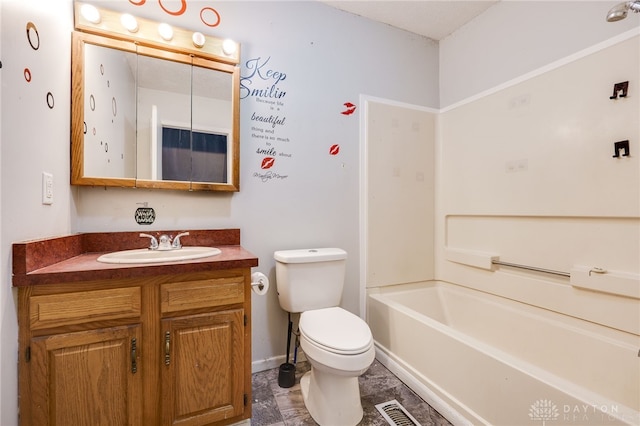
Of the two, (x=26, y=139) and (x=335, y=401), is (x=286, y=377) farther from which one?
(x=26, y=139)

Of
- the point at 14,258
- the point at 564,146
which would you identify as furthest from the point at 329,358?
the point at 564,146

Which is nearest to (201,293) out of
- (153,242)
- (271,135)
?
(153,242)

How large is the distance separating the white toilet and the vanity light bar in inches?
48.6

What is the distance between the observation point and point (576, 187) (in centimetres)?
149

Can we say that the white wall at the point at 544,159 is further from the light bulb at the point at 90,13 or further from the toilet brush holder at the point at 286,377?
the light bulb at the point at 90,13

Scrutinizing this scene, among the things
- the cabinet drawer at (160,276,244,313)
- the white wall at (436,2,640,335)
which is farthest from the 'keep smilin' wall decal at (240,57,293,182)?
the white wall at (436,2,640,335)

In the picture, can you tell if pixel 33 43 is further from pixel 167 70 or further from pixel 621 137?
pixel 621 137

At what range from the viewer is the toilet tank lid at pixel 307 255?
1.61 m

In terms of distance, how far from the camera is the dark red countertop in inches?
34.9

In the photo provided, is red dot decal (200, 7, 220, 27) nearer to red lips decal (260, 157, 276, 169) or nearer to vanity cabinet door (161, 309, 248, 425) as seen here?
red lips decal (260, 157, 276, 169)

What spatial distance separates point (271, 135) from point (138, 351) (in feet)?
4.31

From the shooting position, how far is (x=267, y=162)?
1.77m

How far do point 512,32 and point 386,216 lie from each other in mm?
1472

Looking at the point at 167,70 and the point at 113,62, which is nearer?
the point at 113,62
